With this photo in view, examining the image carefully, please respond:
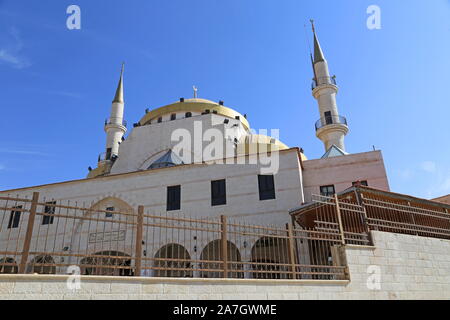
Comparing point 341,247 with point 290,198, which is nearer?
point 341,247

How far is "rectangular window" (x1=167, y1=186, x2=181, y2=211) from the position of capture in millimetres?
15992

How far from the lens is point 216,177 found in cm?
1586

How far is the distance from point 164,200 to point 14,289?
11.5 m

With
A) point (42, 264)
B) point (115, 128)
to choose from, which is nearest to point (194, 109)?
point (115, 128)

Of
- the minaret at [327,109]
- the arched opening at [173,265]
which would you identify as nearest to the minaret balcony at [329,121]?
the minaret at [327,109]

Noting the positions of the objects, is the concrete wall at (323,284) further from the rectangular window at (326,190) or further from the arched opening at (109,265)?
the rectangular window at (326,190)

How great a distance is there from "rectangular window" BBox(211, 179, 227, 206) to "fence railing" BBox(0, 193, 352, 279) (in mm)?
792

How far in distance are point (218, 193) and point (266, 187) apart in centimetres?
228

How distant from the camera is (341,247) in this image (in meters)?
7.46

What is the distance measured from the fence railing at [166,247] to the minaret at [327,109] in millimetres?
9871

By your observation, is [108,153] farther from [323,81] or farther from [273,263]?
[273,263]

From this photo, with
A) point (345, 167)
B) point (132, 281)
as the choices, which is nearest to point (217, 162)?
point (345, 167)

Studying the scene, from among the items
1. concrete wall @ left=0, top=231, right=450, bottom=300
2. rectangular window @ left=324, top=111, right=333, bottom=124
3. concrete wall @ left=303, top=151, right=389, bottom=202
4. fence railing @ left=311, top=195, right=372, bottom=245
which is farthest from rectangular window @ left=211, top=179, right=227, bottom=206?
rectangular window @ left=324, top=111, right=333, bottom=124

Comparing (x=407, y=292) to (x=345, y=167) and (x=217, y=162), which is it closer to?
(x=345, y=167)
